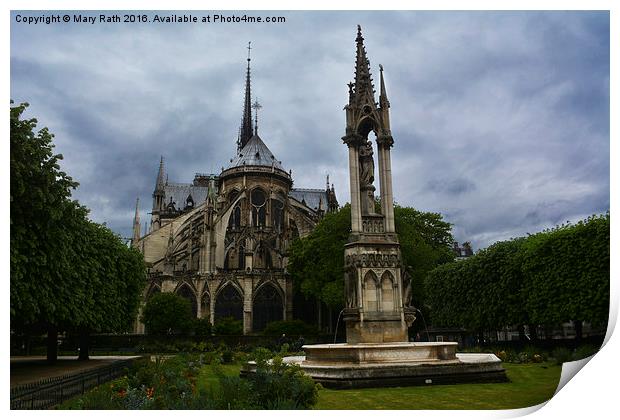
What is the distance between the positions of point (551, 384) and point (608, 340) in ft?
5.45

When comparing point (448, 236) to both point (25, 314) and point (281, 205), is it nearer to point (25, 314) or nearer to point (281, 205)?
point (281, 205)

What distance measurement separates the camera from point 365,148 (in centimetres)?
1590

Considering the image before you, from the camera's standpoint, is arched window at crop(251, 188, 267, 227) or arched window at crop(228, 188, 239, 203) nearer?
arched window at crop(251, 188, 267, 227)

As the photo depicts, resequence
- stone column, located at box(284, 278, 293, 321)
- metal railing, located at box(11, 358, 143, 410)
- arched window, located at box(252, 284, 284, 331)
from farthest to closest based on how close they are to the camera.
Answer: arched window, located at box(252, 284, 284, 331) < stone column, located at box(284, 278, 293, 321) < metal railing, located at box(11, 358, 143, 410)

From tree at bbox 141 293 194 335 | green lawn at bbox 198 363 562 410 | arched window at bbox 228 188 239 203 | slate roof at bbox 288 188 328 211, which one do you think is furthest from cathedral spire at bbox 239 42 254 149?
green lawn at bbox 198 363 562 410

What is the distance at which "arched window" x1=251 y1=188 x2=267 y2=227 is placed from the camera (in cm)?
6794

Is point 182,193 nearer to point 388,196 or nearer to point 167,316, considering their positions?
point 167,316

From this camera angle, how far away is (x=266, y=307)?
188 ft

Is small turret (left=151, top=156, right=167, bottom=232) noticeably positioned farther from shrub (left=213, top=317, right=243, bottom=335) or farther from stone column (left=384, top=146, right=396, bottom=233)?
stone column (left=384, top=146, right=396, bottom=233)

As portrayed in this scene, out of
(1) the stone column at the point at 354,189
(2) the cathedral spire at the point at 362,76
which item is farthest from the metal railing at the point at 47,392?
(2) the cathedral spire at the point at 362,76

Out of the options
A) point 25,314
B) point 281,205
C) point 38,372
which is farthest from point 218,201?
point 25,314

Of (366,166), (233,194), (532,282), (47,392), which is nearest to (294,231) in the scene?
(233,194)

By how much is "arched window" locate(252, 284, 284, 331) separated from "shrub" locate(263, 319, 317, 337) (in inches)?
362

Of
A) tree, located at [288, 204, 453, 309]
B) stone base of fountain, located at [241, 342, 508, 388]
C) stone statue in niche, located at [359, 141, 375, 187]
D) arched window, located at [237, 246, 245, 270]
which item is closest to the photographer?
stone base of fountain, located at [241, 342, 508, 388]
